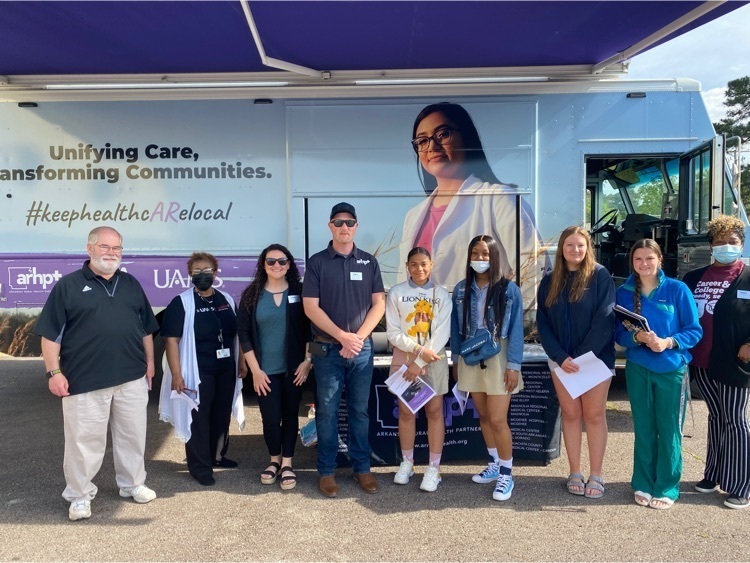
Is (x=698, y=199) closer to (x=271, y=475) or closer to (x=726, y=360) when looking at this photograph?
(x=726, y=360)

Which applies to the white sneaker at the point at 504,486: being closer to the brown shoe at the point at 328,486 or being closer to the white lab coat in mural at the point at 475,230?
the brown shoe at the point at 328,486

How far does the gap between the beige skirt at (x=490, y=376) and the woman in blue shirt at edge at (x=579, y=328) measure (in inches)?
10.4

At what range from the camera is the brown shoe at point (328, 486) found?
3.42 metres

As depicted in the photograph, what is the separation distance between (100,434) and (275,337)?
1126 millimetres

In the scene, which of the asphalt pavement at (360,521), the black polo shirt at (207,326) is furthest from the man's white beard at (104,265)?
the asphalt pavement at (360,521)

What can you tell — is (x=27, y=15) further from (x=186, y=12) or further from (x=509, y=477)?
(x=509, y=477)

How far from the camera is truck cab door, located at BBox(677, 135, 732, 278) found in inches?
179

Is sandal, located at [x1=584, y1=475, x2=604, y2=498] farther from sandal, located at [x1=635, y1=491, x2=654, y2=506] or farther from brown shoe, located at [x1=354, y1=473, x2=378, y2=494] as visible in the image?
brown shoe, located at [x1=354, y1=473, x2=378, y2=494]

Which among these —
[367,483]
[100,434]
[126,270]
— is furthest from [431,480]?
[126,270]

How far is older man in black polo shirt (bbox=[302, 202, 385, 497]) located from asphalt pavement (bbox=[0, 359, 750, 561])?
0.33 meters

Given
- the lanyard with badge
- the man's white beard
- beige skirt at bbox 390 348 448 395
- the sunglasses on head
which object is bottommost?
beige skirt at bbox 390 348 448 395

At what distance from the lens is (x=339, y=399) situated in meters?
3.48

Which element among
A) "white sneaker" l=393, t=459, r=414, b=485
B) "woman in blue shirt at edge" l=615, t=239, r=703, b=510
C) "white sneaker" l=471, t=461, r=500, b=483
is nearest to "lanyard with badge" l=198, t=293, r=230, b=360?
"white sneaker" l=393, t=459, r=414, b=485

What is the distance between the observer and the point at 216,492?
3537mm
